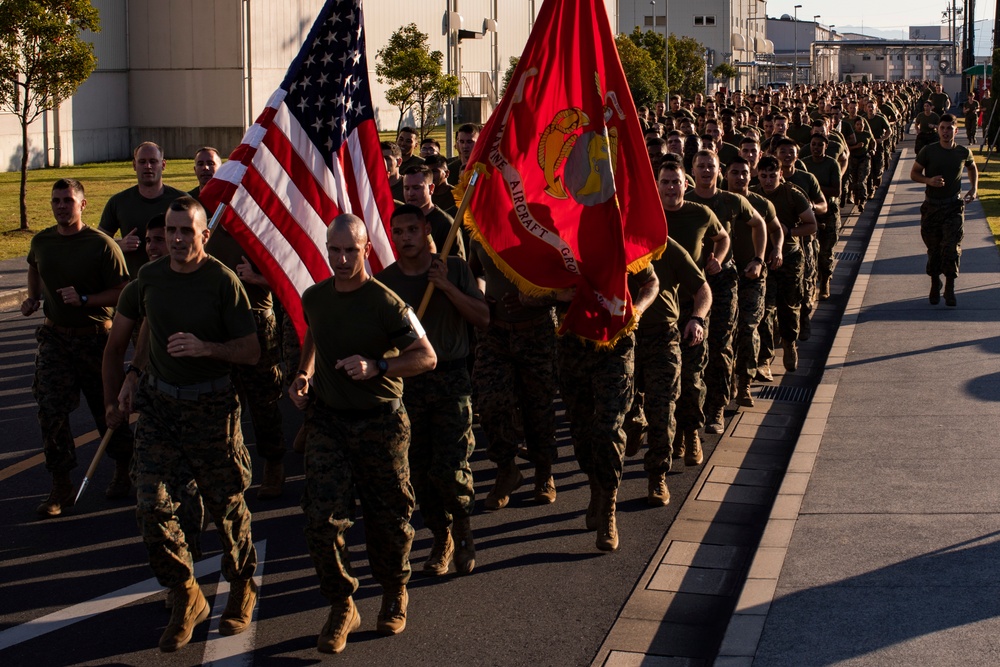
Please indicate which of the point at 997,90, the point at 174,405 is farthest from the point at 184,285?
the point at 997,90

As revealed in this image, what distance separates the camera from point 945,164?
1563 centimetres

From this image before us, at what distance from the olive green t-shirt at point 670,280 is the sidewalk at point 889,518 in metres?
1.29

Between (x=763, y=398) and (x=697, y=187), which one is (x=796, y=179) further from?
(x=697, y=187)

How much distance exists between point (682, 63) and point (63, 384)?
72708 mm

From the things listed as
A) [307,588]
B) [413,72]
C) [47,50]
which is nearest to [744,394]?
[307,588]

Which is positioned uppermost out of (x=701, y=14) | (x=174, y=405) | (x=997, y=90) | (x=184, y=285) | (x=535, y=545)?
(x=701, y=14)

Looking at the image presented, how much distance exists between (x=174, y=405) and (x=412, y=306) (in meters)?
1.32

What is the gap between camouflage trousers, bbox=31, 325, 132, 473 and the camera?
8672 millimetres

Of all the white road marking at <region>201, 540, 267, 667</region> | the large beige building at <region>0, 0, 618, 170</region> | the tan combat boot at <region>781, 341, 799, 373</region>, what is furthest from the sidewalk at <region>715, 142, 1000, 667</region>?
the large beige building at <region>0, 0, 618, 170</region>

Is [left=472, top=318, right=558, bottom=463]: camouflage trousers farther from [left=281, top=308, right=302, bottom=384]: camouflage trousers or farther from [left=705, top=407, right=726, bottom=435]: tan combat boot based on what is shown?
[left=705, top=407, right=726, bottom=435]: tan combat boot

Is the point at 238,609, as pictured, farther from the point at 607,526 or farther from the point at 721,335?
the point at 721,335

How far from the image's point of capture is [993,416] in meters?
10.5

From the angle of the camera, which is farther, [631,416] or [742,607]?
[631,416]

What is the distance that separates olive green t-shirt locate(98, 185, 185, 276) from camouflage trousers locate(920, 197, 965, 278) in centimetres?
899
